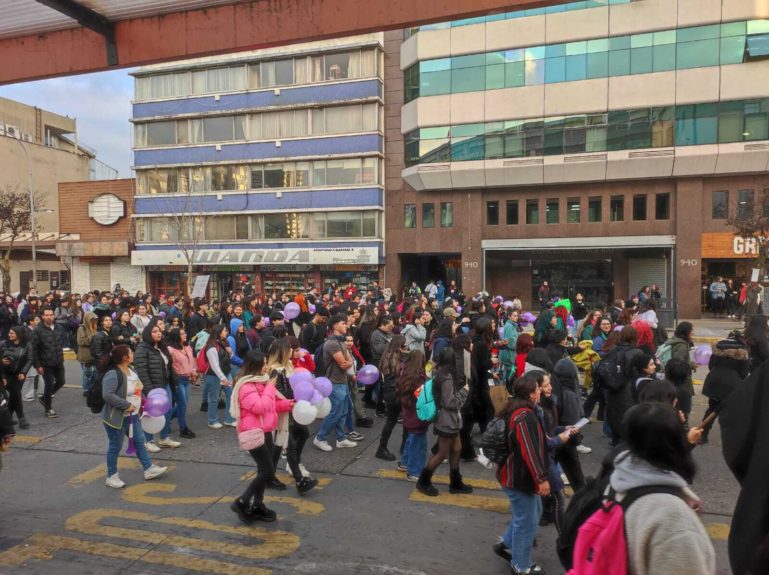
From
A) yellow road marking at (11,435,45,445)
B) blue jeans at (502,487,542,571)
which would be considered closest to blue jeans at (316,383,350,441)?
blue jeans at (502,487,542,571)

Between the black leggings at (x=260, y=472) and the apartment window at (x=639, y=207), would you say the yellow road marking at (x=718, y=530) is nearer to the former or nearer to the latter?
the black leggings at (x=260, y=472)

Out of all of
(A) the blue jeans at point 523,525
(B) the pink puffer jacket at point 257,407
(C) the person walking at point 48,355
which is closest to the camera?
(A) the blue jeans at point 523,525

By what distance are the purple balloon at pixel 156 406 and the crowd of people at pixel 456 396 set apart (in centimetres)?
12

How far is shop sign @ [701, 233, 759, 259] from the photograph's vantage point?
78.9 ft

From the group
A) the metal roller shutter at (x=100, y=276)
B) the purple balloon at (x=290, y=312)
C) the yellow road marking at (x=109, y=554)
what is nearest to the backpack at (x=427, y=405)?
the yellow road marking at (x=109, y=554)

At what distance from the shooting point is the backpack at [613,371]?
19.5 feet

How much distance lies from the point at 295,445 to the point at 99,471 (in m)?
2.57

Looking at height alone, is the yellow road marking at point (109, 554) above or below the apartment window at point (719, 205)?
below

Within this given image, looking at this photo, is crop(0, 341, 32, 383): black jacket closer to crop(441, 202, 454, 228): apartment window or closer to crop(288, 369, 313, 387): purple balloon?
crop(288, 369, 313, 387): purple balloon

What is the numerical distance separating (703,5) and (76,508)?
93.6 feet

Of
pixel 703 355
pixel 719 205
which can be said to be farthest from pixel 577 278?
pixel 703 355

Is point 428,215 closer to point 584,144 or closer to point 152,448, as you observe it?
point 584,144

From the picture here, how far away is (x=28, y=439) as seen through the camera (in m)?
7.43

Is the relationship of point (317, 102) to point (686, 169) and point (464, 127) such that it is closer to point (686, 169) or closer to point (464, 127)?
point (464, 127)
